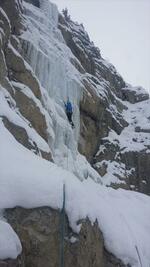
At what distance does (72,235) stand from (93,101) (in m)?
16.9

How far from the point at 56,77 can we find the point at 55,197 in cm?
1294

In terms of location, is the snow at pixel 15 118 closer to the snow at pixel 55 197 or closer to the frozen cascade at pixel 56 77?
the snow at pixel 55 197

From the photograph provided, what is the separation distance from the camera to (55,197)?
850 centimetres

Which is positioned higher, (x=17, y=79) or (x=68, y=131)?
(x=17, y=79)

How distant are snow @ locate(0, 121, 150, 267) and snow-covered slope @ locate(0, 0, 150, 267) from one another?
0.07ft

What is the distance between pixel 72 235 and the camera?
28.6ft

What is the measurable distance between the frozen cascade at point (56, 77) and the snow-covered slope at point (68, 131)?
2.0 inches

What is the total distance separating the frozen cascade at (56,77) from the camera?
1806 cm

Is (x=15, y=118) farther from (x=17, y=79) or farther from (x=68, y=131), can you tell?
(x=68, y=131)

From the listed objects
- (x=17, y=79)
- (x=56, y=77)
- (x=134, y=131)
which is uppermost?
(x=56, y=77)

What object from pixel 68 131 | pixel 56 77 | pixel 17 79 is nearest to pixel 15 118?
pixel 17 79

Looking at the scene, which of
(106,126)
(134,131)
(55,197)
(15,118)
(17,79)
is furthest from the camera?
(134,131)

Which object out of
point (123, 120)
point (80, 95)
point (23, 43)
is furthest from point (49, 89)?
point (123, 120)

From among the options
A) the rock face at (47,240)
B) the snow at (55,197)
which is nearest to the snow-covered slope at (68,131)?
the snow at (55,197)
